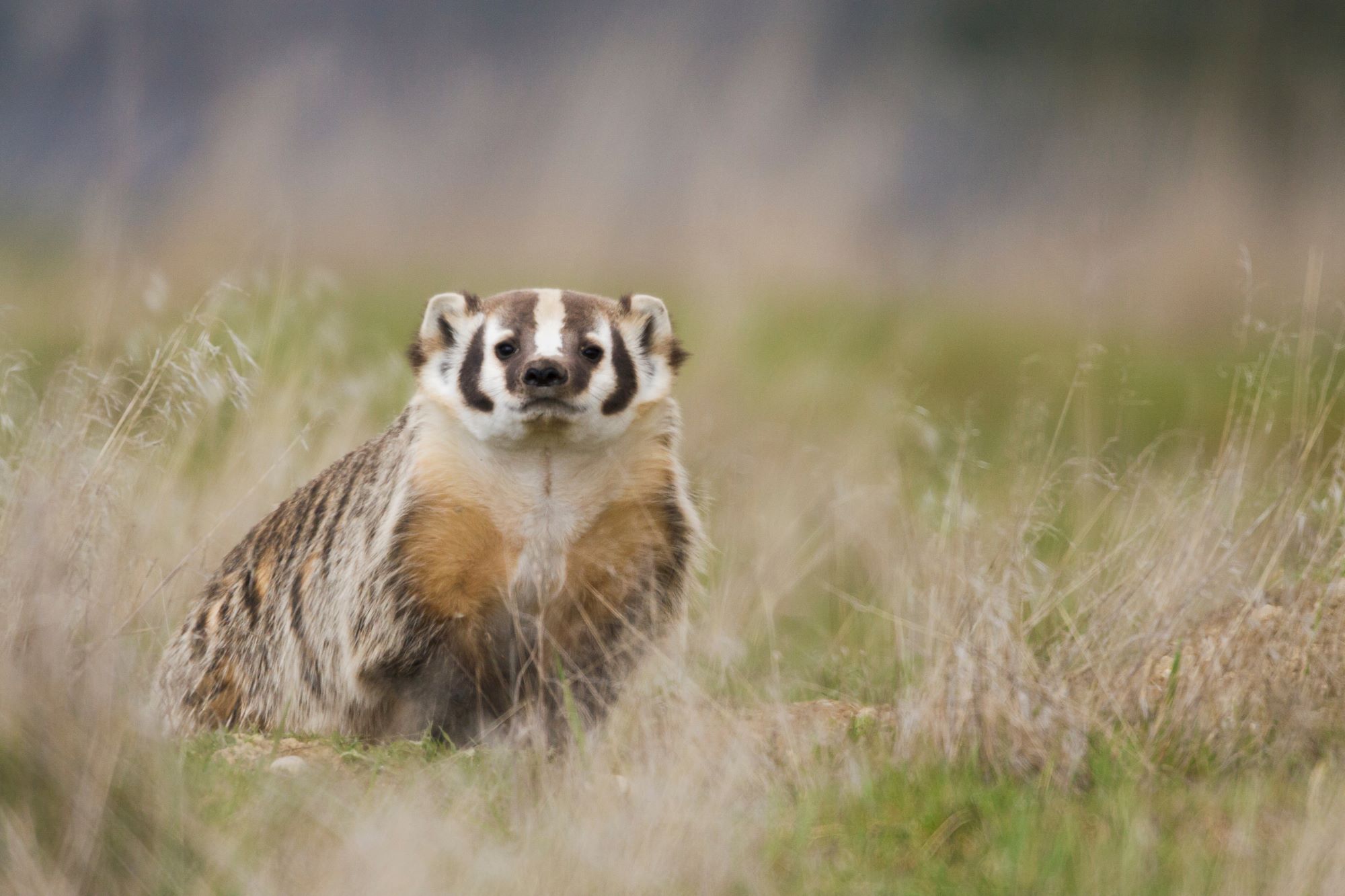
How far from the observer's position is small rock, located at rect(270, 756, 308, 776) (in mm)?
3240

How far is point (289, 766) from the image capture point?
132 inches

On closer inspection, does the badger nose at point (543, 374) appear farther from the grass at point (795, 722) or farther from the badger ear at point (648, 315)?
the grass at point (795, 722)

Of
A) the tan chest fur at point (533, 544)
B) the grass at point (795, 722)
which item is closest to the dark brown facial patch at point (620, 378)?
the tan chest fur at point (533, 544)

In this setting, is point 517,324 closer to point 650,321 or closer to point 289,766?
point 650,321

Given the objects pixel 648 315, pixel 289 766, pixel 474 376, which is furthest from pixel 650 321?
pixel 289 766

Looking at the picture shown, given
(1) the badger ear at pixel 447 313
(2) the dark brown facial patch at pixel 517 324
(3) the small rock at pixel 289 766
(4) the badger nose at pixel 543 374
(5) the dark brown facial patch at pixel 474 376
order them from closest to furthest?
(3) the small rock at pixel 289 766 < (4) the badger nose at pixel 543 374 < (2) the dark brown facial patch at pixel 517 324 < (5) the dark brown facial patch at pixel 474 376 < (1) the badger ear at pixel 447 313

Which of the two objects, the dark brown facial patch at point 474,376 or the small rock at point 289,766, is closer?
the small rock at point 289,766

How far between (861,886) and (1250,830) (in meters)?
0.68

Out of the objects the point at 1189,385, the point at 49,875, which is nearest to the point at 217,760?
the point at 49,875

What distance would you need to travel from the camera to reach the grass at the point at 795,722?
2570mm

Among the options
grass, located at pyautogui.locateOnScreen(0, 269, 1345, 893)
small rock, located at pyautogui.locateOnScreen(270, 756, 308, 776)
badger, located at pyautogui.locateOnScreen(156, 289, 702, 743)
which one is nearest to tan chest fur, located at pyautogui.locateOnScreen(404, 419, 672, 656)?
badger, located at pyautogui.locateOnScreen(156, 289, 702, 743)

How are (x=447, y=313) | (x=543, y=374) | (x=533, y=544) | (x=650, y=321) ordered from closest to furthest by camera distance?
(x=543, y=374) → (x=533, y=544) → (x=447, y=313) → (x=650, y=321)

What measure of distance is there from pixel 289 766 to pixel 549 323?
3.79 feet

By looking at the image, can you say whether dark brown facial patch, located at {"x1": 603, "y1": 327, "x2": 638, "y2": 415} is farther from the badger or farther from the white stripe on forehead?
the white stripe on forehead
